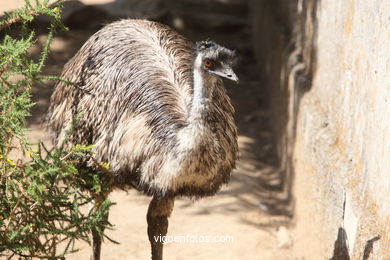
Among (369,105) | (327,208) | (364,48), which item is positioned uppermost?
(364,48)

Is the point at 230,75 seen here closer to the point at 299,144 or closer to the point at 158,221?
the point at 158,221

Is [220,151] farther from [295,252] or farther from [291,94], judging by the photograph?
[291,94]

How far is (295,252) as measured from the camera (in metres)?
4.79

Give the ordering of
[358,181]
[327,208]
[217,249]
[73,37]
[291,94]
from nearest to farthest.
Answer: [358,181], [327,208], [217,249], [291,94], [73,37]

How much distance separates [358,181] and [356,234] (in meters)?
0.35

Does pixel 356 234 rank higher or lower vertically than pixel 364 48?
lower

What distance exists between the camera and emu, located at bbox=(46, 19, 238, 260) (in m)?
3.51

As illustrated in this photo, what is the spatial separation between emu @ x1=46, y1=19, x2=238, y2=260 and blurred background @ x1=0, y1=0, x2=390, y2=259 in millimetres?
616

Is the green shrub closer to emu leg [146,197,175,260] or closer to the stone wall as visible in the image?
emu leg [146,197,175,260]

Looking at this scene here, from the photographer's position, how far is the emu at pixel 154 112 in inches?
138

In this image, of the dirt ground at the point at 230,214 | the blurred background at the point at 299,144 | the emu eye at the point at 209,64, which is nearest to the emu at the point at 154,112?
the emu eye at the point at 209,64

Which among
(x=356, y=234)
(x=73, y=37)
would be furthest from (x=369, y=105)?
(x=73, y=37)

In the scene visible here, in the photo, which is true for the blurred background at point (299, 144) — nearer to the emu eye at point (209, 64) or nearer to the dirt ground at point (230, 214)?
the dirt ground at point (230, 214)

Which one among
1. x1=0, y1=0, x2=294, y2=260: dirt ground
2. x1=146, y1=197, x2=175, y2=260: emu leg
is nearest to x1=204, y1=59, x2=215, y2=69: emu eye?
x1=146, y1=197, x2=175, y2=260: emu leg
